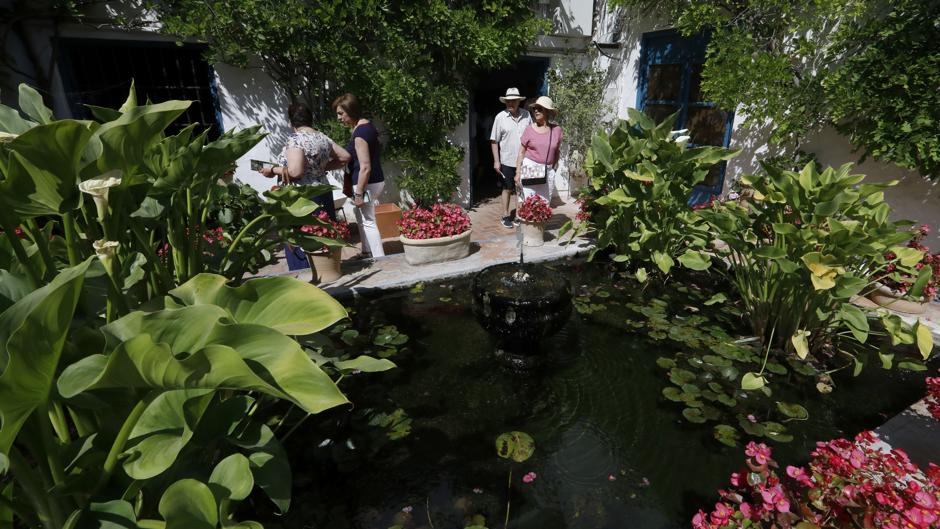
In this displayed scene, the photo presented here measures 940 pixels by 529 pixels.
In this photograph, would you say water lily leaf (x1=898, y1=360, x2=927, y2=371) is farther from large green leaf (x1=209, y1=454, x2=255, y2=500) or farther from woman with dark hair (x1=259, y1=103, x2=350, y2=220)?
woman with dark hair (x1=259, y1=103, x2=350, y2=220)

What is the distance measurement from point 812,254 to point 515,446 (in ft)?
6.62

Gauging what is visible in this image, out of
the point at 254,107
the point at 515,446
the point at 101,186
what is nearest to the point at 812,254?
the point at 515,446

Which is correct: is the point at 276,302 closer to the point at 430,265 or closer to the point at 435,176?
the point at 430,265

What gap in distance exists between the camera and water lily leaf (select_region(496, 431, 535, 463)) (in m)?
2.36

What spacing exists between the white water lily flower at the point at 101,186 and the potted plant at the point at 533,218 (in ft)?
13.9

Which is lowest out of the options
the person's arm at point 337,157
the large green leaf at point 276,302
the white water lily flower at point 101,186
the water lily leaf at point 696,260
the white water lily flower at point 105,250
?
the water lily leaf at point 696,260

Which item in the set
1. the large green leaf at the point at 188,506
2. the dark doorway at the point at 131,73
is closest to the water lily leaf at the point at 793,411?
the large green leaf at the point at 188,506

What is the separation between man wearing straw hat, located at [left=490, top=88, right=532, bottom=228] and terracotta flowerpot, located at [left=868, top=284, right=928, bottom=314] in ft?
13.0

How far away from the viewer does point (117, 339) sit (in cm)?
104

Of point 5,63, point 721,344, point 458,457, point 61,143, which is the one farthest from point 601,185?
point 5,63

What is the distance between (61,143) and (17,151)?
0.09m

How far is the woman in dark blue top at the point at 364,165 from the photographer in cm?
446

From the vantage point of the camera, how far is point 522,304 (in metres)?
3.00

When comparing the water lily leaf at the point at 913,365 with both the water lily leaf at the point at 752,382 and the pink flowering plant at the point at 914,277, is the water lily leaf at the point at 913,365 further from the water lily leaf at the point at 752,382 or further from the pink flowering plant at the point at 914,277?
the water lily leaf at the point at 752,382
